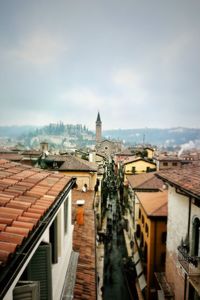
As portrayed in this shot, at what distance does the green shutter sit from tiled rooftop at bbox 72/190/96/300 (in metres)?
3.10

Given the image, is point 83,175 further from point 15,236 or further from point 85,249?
point 15,236

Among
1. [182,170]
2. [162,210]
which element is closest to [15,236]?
[182,170]

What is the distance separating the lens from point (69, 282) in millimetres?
7195

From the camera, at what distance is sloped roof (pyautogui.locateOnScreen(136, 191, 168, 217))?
17.9m

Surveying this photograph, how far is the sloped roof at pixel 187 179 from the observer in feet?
29.1

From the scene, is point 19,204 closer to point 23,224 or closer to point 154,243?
point 23,224

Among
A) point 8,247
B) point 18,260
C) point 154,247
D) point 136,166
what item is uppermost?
point 8,247

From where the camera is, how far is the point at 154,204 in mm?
19641

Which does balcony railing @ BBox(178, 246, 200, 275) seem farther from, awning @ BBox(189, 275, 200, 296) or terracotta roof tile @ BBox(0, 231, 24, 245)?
terracotta roof tile @ BBox(0, 231, 24, 245)

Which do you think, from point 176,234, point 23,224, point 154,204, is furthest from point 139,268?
point 23,224

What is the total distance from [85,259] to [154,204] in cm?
1114

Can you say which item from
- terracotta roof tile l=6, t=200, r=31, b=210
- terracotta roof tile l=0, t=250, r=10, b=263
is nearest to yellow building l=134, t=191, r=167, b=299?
terracotta roof tile l=6, t=200, r=31, b=210

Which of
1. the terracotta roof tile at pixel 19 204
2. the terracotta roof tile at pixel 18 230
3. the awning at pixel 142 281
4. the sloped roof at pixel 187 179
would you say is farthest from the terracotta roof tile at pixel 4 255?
the awning at pixel 142 281

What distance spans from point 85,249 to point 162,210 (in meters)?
9.42
